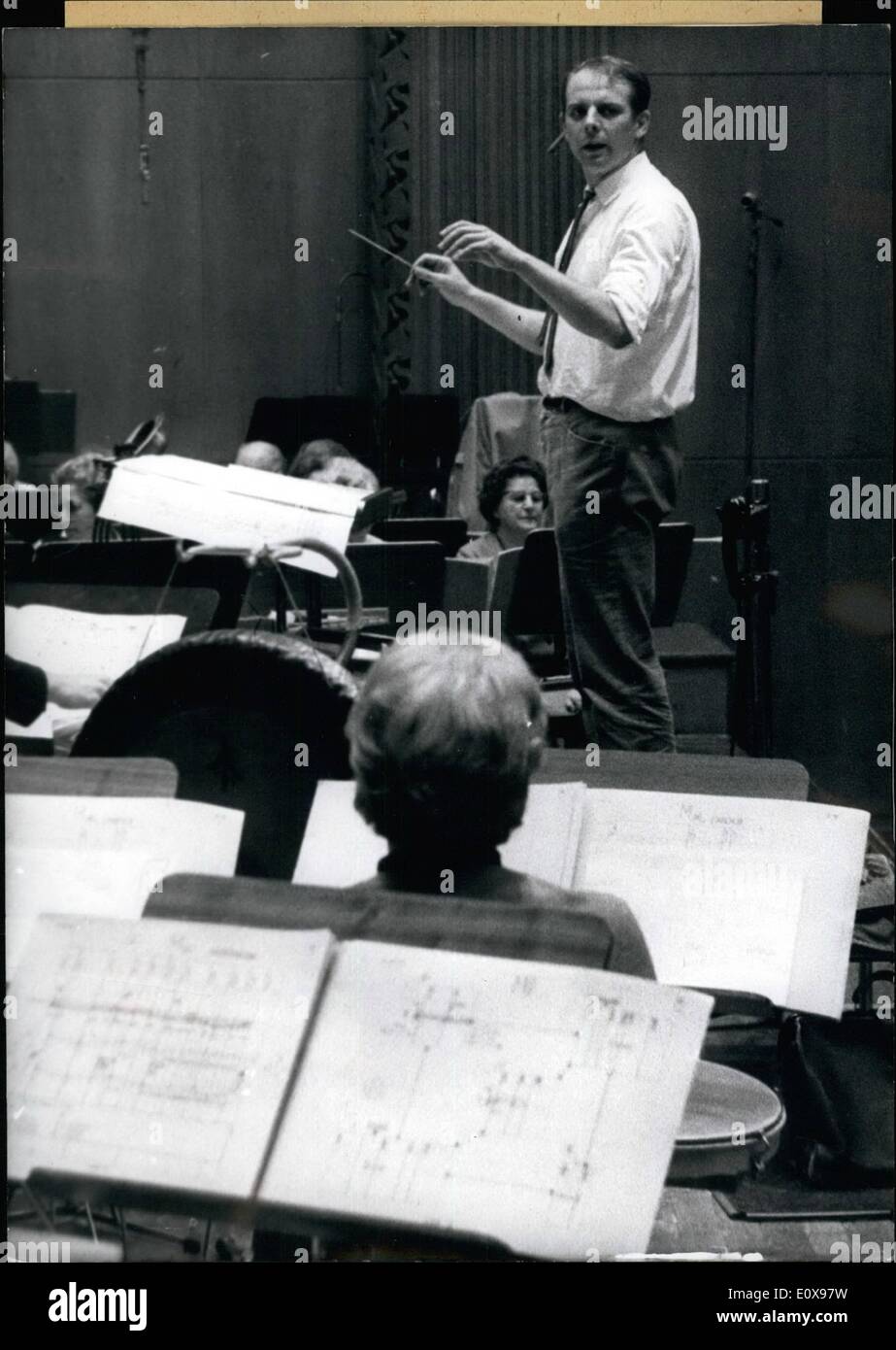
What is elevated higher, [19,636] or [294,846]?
[19,636]

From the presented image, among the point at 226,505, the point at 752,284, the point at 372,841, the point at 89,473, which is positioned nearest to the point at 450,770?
the point at 372,841

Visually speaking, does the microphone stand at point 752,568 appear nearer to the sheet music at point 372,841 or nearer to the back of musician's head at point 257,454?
the sheet music at point 372,841

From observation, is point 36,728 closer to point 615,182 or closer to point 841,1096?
point 615,182

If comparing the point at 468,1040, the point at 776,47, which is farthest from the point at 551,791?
the point at 776,47

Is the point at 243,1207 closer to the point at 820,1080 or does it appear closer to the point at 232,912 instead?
the point at 232,912

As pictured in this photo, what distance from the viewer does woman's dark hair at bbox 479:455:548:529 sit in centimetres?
281

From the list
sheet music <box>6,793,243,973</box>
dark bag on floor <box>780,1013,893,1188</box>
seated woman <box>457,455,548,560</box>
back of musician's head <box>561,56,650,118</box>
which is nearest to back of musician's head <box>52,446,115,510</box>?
sheet music <box>6,793,243,973</box>

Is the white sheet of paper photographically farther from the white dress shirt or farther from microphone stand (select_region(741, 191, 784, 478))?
microphone stand (select_region(741, 191, 784, 478))

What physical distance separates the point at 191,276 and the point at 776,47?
3.40 feet

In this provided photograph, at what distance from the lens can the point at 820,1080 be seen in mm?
2682

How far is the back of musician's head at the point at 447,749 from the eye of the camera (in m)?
2.32
